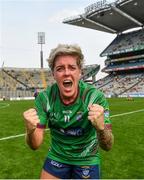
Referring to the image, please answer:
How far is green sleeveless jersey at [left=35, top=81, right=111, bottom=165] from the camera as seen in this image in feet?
11.8

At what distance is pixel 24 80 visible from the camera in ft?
319

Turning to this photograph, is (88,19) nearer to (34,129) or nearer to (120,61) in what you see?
(120,61)

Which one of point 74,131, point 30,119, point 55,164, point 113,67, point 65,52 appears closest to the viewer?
point 30,119

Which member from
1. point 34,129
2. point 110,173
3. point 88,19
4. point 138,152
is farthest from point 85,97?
point 88,19

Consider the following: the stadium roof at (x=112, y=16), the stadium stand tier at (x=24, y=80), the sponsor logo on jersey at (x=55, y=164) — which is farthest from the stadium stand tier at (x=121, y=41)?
the sponsor logo on jersey at (x=55, y=164)

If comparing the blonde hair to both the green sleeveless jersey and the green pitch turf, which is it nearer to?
the green sleeveless jersey

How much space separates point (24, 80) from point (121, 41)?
29.6 meters

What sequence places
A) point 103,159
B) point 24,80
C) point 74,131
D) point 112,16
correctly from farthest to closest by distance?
point 24,80 → point 112,16 → point 103,159 → point 74,131

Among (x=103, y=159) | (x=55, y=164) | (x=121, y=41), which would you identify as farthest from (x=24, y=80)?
(x=55, y=164)

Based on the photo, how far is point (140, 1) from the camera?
67.8 meters

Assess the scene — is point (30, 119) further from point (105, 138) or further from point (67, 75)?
point (105, 138)

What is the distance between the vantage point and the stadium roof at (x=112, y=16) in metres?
72.1

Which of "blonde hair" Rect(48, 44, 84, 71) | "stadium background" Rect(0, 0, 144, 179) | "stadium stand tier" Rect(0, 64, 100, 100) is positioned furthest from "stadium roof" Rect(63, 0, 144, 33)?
"blonde hair" Rect(48, 44, 84, 71)

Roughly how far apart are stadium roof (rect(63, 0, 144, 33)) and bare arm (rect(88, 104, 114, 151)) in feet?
223
